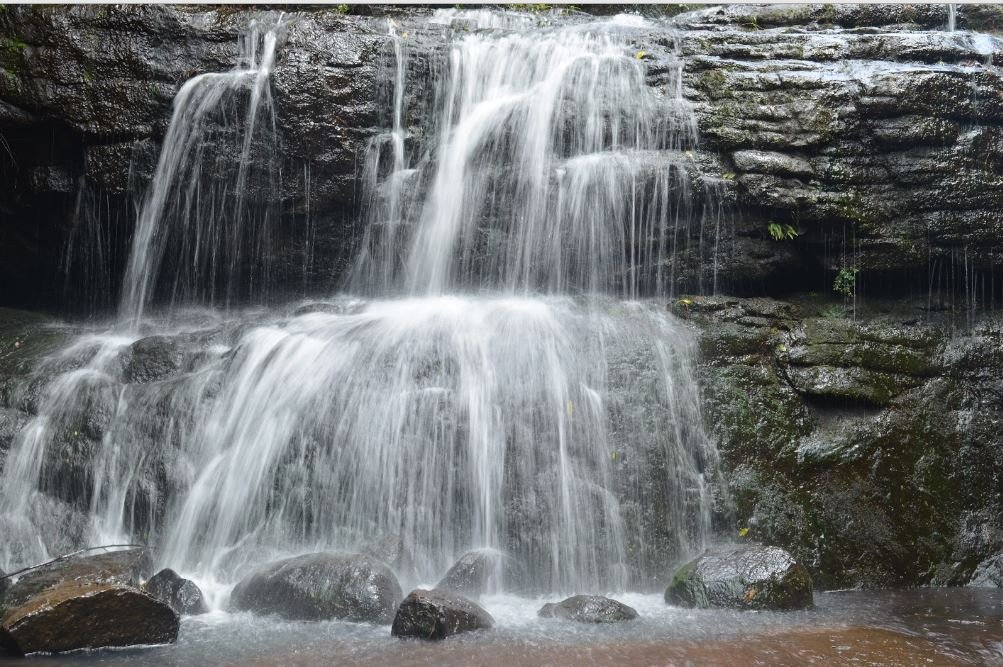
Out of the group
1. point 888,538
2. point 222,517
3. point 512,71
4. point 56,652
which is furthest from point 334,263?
point 888,538

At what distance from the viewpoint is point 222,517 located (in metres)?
6.76

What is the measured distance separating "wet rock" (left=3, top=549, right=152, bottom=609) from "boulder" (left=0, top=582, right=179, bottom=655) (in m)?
0.40

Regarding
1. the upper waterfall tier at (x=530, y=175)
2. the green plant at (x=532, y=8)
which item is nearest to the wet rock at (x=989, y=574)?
the upper waterfall tier at (x=530, y=175)

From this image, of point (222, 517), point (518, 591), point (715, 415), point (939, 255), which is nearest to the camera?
point (518, 591)

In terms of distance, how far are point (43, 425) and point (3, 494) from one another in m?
0.71

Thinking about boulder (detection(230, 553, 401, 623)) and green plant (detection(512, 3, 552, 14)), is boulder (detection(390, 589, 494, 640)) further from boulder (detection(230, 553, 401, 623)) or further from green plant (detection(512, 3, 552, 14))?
green plant (detection(512, 3, 552, 14))

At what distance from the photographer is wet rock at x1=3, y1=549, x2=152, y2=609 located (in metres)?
5.61

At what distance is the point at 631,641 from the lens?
517 centimetres

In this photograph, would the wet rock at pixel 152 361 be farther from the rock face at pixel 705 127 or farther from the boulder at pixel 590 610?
the boulder at pixel 590 610

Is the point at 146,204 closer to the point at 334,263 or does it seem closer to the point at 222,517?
the point at 334,263

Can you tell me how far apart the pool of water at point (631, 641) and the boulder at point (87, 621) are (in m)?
0.09

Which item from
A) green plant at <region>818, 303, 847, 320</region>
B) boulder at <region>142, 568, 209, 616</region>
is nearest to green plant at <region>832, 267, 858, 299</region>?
green plant at <region>818, 303, 847, 320</region>

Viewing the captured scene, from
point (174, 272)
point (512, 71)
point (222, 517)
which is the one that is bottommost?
point (222, 517)

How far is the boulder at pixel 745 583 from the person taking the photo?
19.3 ft
